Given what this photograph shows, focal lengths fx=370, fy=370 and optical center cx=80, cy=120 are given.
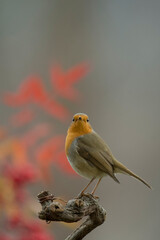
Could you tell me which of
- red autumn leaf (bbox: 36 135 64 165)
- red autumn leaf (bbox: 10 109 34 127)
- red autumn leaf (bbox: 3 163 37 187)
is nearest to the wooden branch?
red autumn leaf (bbox: 3 163 37 187)

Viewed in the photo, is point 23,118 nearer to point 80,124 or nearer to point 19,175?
point 19,175

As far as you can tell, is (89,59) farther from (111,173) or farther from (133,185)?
(111,173)

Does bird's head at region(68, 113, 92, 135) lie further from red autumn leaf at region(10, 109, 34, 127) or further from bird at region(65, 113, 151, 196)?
red autumn leaf at region(10, 109, 34, 127)

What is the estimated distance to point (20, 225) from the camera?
1.25 m

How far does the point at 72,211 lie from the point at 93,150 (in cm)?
27

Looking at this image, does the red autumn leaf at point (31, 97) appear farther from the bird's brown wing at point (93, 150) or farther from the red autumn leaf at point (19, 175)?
the bird's brown wing at point (93, 150)

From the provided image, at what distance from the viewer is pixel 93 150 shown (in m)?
1.03

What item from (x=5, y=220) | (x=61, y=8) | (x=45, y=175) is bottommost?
(x=5, y=220)

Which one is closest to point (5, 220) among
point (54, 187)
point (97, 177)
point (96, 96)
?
point (97, 177)

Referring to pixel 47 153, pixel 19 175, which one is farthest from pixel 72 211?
pixel 47 153

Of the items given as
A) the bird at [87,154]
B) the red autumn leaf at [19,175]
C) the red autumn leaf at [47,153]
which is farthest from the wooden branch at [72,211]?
the red autumn leaf at [47,153]

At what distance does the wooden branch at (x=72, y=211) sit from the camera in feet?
2.47

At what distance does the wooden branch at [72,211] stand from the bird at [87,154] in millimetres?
125

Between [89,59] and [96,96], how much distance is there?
0.96 ft
